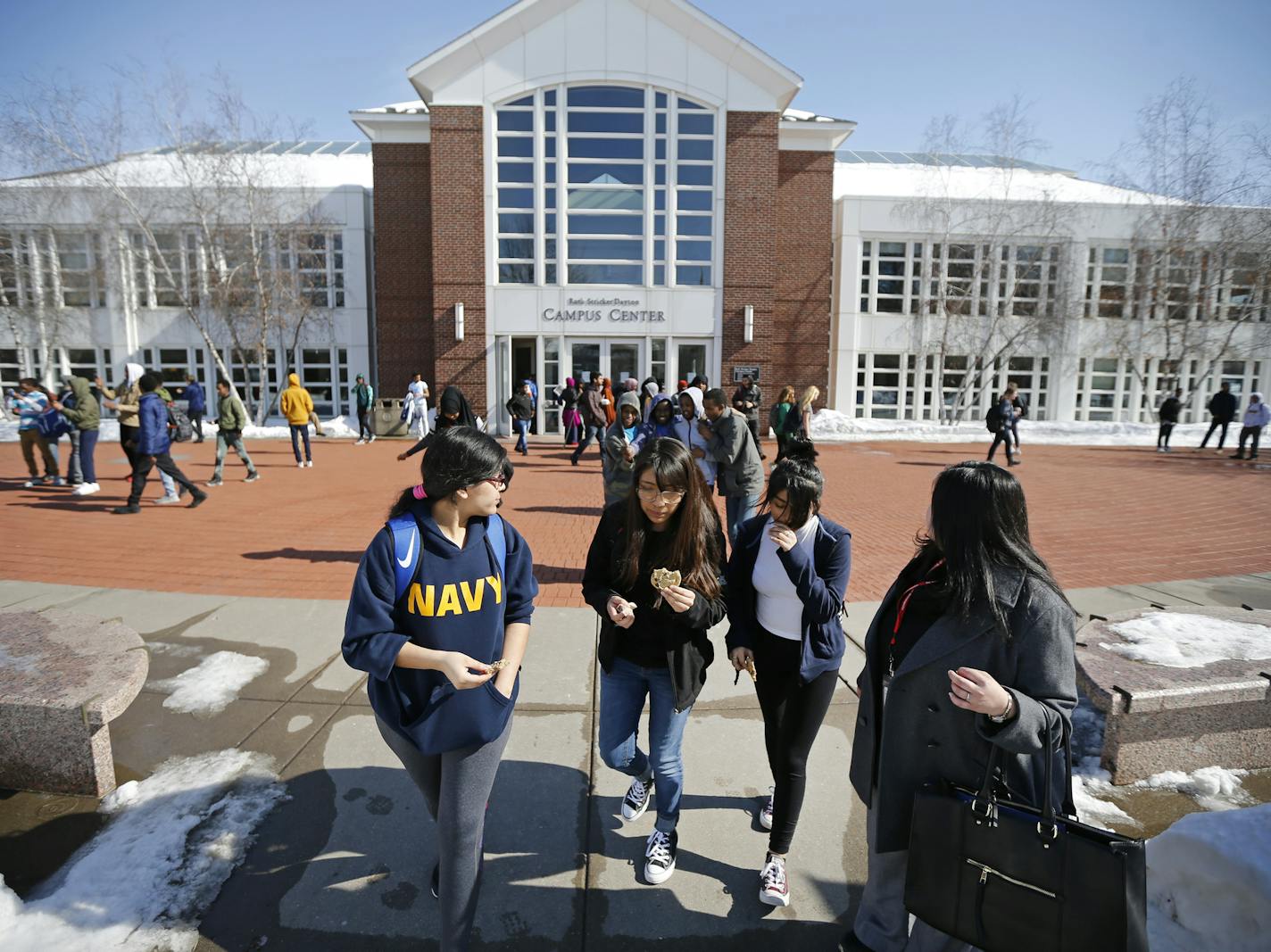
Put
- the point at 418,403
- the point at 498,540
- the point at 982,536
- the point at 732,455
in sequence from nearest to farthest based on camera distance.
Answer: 1. the point at 982,536
2. the point at 498,540
3. the point at 732,455
4. the point at 418,403

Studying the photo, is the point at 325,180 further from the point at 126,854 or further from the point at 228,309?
the point at 126,854

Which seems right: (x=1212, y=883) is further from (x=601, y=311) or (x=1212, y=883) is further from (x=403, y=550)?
(x=601, y=311)

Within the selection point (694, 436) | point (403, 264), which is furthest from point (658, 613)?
point (403, 264)

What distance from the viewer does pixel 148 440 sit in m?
9.46

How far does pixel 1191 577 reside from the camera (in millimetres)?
6957

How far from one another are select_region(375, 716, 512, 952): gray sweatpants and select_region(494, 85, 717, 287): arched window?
1996 cm

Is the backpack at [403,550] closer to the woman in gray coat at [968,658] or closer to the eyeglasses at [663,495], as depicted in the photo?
the eyeglasses at [663,495]

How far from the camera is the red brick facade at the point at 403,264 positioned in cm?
2327

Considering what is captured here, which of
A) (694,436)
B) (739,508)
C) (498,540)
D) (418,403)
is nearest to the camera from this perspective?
(498,540)

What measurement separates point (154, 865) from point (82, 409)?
10.7 metres

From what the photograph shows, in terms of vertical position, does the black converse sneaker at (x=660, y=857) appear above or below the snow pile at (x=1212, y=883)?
below

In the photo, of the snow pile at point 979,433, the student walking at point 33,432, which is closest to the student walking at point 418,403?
the student walking at point 33,432

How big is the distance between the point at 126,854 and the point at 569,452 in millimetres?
14982

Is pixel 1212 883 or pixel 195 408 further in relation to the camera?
pixel 195 408
